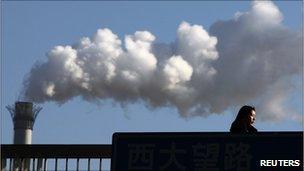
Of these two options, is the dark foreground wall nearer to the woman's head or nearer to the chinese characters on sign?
the chinese characters on sign

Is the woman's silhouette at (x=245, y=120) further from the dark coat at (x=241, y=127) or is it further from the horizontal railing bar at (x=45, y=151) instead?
the horizontal railing bar at (x=45, y=151)

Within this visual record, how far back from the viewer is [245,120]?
8594mm

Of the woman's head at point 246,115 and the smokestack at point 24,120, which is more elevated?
the smokestack at point 24,120

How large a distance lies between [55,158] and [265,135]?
25.0m

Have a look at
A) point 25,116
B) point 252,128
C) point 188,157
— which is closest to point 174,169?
point 188,157

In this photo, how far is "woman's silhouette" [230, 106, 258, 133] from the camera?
8.38 m

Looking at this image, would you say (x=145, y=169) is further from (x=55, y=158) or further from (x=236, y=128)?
(x=55, y=158)

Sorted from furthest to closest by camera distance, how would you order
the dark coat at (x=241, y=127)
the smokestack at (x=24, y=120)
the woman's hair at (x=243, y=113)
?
1. the smokestack at (x=24, y=120)
2. the woman's hair at (x=243, y=113)
3. the dark coat at (x=241, y=127)

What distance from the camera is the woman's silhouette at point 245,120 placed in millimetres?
8375

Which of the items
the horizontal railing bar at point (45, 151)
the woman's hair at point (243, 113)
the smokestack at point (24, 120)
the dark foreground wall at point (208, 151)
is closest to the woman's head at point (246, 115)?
the woman's hair at point (243, 113)

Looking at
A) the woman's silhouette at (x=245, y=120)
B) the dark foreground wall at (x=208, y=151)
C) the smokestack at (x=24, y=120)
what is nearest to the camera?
the dark foreground wall at (x=208, y=151)

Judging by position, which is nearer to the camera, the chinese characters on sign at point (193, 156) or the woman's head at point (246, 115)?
the chinese characters on sign at point (193, 156)

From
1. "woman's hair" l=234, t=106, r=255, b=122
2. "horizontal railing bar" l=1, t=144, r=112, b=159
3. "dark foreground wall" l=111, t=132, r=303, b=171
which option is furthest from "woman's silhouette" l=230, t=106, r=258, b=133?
"horizontal railing bar" l=1, t=144, r=112, b=159

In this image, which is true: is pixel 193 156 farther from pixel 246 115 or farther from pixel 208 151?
pixel 246 115
